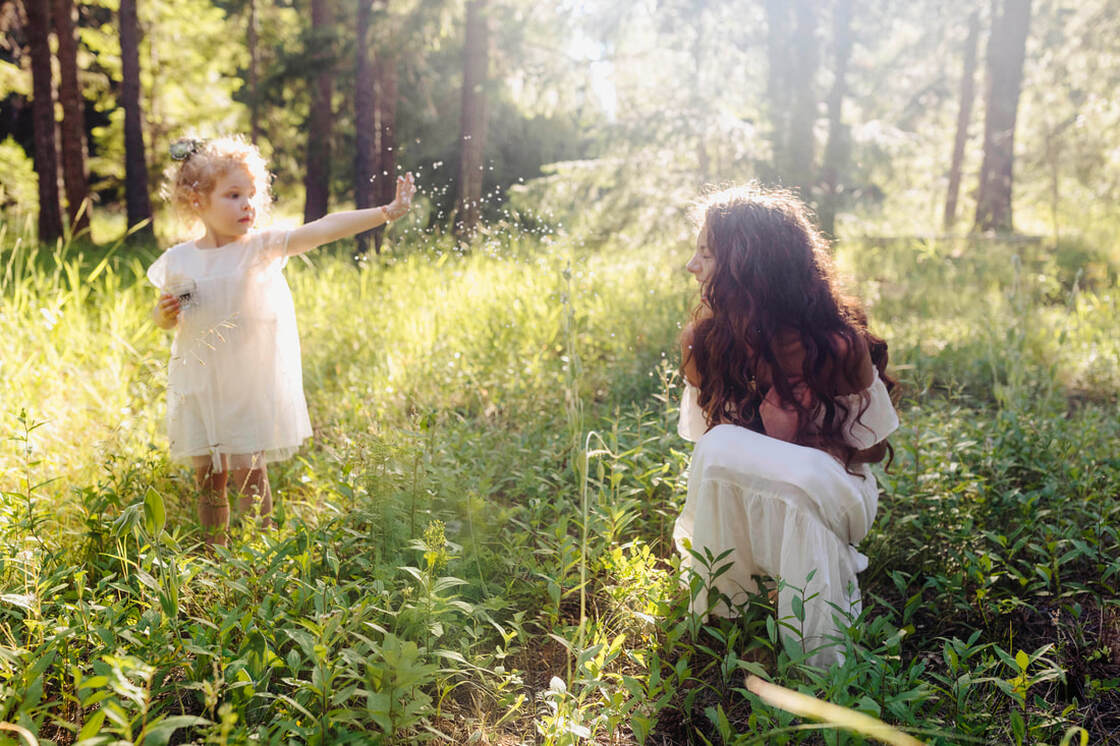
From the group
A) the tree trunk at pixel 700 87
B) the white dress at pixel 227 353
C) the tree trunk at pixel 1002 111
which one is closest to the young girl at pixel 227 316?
the white dress at pixel 227 353

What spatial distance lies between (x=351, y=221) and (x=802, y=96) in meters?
6.30

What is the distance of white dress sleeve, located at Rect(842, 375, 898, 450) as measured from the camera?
2.42 m

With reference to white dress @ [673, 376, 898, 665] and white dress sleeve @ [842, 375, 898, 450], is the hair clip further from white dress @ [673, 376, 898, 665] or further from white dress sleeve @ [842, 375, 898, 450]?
white dress sleeve @ [842, 375, 898, 450]

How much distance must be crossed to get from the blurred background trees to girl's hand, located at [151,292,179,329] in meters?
1.54

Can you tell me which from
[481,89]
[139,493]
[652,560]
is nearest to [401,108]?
[481,89]

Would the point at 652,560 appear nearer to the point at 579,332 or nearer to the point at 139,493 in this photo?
the point at 139,493

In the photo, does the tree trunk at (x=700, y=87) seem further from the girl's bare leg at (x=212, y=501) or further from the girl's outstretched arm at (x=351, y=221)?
the girl's bare leg at (x=212, y=501)

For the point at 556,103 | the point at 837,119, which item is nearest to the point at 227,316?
the point at 556,103

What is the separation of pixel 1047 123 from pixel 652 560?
14.2 m

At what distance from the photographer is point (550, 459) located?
315 cm

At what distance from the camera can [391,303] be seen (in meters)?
5.14

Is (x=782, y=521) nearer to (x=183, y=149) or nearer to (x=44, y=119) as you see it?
(x=183, y=149)

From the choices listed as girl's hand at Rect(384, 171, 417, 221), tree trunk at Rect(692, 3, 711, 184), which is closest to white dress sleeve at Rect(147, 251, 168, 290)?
girl's hand at Rect(384, 171, 417, 221)

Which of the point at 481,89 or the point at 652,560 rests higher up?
the point at 481,89
